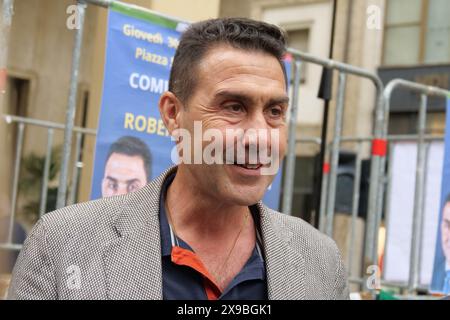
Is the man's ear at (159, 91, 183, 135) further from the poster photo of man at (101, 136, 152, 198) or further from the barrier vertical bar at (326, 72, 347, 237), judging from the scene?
the barrier vertical bar at (326, 72, 347, 237)

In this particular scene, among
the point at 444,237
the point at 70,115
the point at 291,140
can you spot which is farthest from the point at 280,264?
the point at 444,237

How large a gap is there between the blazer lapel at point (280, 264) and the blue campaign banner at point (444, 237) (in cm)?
360

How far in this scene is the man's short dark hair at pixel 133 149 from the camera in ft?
12.4

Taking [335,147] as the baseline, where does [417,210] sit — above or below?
below

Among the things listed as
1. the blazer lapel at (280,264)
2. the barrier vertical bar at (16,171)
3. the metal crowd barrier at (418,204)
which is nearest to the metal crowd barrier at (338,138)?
the metal crowd barrier at (418,204)

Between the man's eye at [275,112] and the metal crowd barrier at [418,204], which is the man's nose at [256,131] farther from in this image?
the metal crowd barrier at [418,204]

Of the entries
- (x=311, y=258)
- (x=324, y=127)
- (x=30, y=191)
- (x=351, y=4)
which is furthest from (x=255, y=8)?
(x=311, y=258)

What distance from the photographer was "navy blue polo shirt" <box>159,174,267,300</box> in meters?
1.80

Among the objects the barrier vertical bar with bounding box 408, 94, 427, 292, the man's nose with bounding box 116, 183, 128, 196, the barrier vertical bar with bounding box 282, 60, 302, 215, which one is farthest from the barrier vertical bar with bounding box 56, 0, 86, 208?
the barrier vertical bar with bounding box 408, 94, 427, 292

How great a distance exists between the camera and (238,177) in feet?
A: 6.08

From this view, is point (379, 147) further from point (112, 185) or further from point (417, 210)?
point (112, 185)

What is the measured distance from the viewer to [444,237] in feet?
17.9

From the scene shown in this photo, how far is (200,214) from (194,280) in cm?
20
